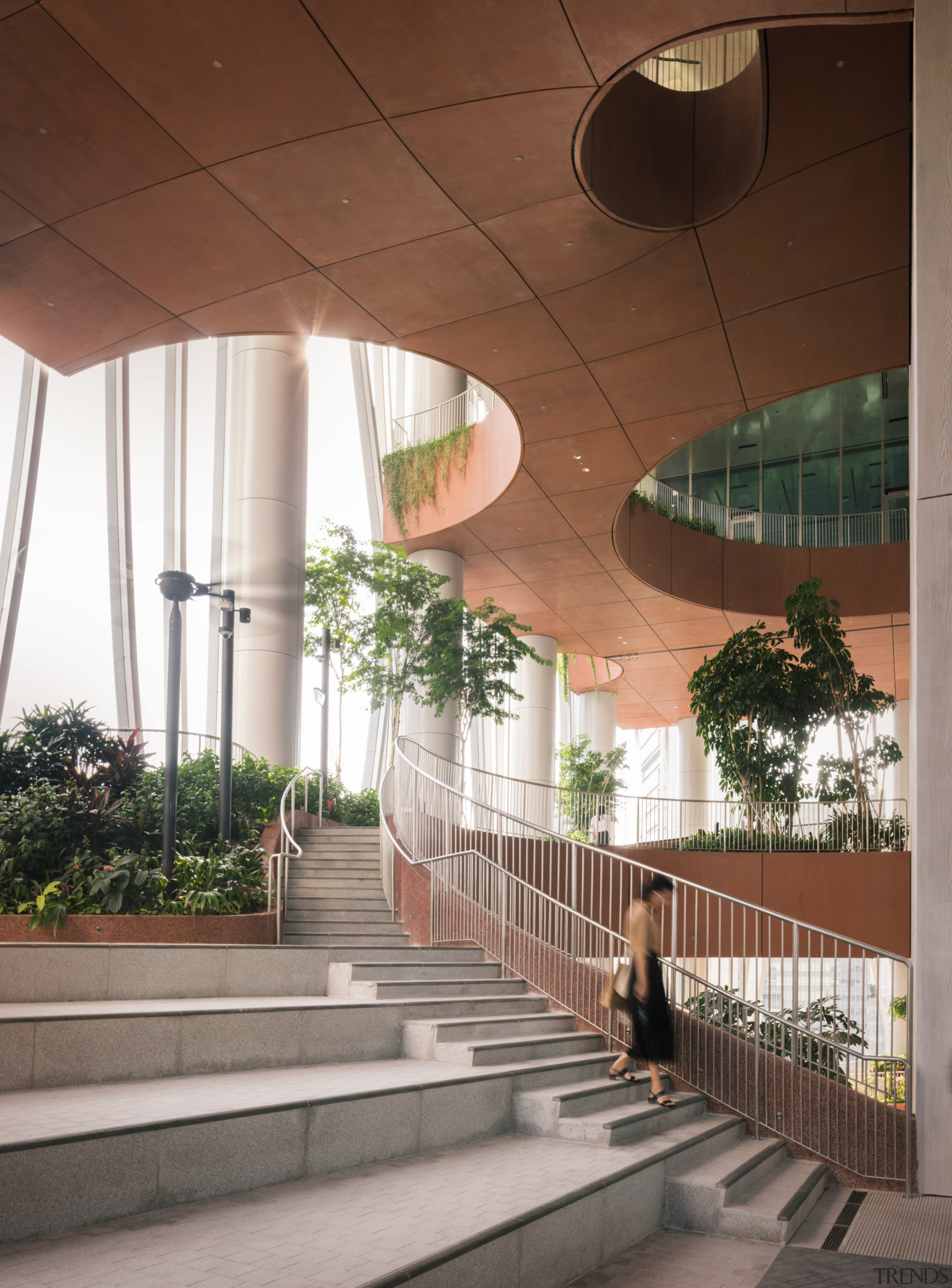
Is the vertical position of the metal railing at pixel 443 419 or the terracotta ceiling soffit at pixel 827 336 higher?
the metal railing at pixel 443 419

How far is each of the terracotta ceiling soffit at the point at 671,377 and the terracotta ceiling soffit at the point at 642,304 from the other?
0.69 feet

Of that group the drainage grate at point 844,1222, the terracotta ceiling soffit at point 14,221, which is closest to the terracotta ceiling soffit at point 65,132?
the terracotta ceiling soffit at point 14,221

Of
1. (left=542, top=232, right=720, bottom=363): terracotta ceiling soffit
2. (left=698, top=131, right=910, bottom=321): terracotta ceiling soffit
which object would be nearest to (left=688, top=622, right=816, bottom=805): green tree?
(left=542, top=232, right=720, bottom=363): terracotta ceiling soffit

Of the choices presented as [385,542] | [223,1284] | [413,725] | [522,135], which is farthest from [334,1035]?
[385,542]

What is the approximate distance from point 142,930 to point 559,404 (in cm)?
809

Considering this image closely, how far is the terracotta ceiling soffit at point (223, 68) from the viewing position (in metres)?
6.38

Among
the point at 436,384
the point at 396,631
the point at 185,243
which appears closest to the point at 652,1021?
the point at 185,243

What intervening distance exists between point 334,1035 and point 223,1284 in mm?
3052

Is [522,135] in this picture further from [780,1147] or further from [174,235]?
[780,1147]

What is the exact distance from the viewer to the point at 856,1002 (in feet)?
66.4

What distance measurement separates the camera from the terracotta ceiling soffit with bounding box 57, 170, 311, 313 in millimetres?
8148

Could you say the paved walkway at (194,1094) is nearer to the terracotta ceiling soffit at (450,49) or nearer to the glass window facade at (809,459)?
the terracotta ceiling soffit at (450,49)

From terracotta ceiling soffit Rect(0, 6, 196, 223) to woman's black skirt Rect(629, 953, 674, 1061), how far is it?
7077 mm

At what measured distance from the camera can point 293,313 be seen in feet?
32.4
